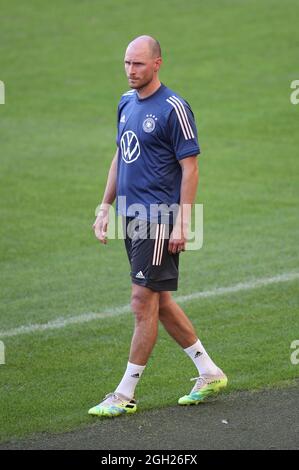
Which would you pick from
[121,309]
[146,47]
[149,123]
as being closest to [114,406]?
[149,123]

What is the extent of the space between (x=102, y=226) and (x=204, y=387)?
1305 mm

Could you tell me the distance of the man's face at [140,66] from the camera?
6.70 metres

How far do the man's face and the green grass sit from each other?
7.07 feet

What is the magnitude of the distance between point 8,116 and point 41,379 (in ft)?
37.9

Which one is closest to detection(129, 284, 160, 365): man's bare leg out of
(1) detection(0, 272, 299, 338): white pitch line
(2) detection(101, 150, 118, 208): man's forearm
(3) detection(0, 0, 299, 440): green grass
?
(3) detection(0, 0, 299, 440): green grass

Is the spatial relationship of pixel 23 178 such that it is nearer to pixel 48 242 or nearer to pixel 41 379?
pixel 48 242

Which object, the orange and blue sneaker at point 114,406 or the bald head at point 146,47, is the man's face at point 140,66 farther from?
the orange and blue sneaker at point 114,406

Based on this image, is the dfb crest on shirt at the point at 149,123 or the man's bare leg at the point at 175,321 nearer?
the dfb crest on shirt at the point at 149,123

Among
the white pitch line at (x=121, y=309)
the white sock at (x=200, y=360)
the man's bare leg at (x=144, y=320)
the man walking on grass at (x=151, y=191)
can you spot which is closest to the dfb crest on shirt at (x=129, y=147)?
the man walking on grass at (x=151, y=191)

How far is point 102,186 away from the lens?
14609 millimetres

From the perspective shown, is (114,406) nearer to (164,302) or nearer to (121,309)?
(164,302)

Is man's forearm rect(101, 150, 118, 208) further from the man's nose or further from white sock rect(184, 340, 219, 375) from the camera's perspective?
white sock rect(184, 340, 219, 375)

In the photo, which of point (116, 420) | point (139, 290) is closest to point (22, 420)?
point (116, 420)

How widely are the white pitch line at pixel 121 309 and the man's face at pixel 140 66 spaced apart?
9.49 feet
